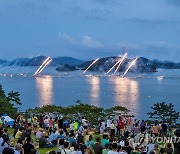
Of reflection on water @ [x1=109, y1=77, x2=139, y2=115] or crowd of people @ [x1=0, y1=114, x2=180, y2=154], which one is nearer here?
crowd of people @ [x1=0, y1=114, x2=180, y2=154]

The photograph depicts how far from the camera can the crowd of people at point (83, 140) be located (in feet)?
35.9

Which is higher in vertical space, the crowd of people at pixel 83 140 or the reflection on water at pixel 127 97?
the crowd of people at pixel 83 140

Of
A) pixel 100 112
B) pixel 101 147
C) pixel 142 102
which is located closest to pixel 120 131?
pixel 101 147

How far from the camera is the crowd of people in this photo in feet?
35.9

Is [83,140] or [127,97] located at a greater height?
[83,140]

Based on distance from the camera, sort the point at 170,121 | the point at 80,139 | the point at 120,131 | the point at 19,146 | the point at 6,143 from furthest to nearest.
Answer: the point at 170,121, the point at 120,131, the point at 80,139, the point at 6,143, the point at 19,146

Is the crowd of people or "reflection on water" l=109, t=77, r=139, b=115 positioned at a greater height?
the crowd of people

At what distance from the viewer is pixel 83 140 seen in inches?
570

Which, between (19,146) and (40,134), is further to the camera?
(40,134)

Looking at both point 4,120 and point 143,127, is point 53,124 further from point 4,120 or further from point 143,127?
point 143,127

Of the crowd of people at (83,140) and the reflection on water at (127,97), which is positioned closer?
the crowd of people at (83,140)

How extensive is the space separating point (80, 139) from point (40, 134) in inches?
160

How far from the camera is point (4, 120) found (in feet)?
77.6

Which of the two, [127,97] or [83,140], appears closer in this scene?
[83,140]
